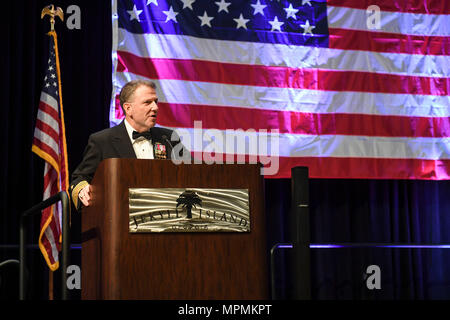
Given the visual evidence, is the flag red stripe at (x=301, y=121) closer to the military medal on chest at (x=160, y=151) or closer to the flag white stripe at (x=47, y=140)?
the flag white stripe at (x=47, y=140)

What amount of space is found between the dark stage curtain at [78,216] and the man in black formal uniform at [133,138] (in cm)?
183

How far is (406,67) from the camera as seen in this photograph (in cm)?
578

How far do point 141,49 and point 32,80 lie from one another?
89 cm

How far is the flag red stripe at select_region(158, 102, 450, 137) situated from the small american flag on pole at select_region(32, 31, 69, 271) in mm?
815

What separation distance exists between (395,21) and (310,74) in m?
1.00

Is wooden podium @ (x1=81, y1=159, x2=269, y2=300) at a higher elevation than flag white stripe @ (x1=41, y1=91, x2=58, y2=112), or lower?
lower

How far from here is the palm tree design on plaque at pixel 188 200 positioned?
2.35 metres

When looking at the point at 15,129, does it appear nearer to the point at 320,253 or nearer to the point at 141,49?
the point at 141,49

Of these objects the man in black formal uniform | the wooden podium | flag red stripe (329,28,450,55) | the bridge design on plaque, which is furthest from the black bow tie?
flag red stripe (329,28,450,55)

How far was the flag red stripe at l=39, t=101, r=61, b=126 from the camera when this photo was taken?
15.5 ft

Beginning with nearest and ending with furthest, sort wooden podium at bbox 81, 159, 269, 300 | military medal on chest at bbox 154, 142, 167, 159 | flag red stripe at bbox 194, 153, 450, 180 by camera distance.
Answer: wooden podium at bbox 81, 159, 269, 300, military medal on chest at bbox 154, 142, 167, 159, flag red stripe at bbox 194, 153, 450, 180

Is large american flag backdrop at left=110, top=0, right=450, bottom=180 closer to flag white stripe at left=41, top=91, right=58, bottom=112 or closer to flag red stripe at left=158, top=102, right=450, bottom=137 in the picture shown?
flag red stripe at left=158, top=102, right=450, bottom=137

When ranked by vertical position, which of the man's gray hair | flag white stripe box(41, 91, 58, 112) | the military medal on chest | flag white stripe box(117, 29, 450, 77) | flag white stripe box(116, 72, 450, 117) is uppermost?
flag white stripe box(117, 29, 450, 77)

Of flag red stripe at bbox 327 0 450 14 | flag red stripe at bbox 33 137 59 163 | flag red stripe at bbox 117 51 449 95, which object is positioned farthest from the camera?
flag red stripe at bbox 327 0 450 14
